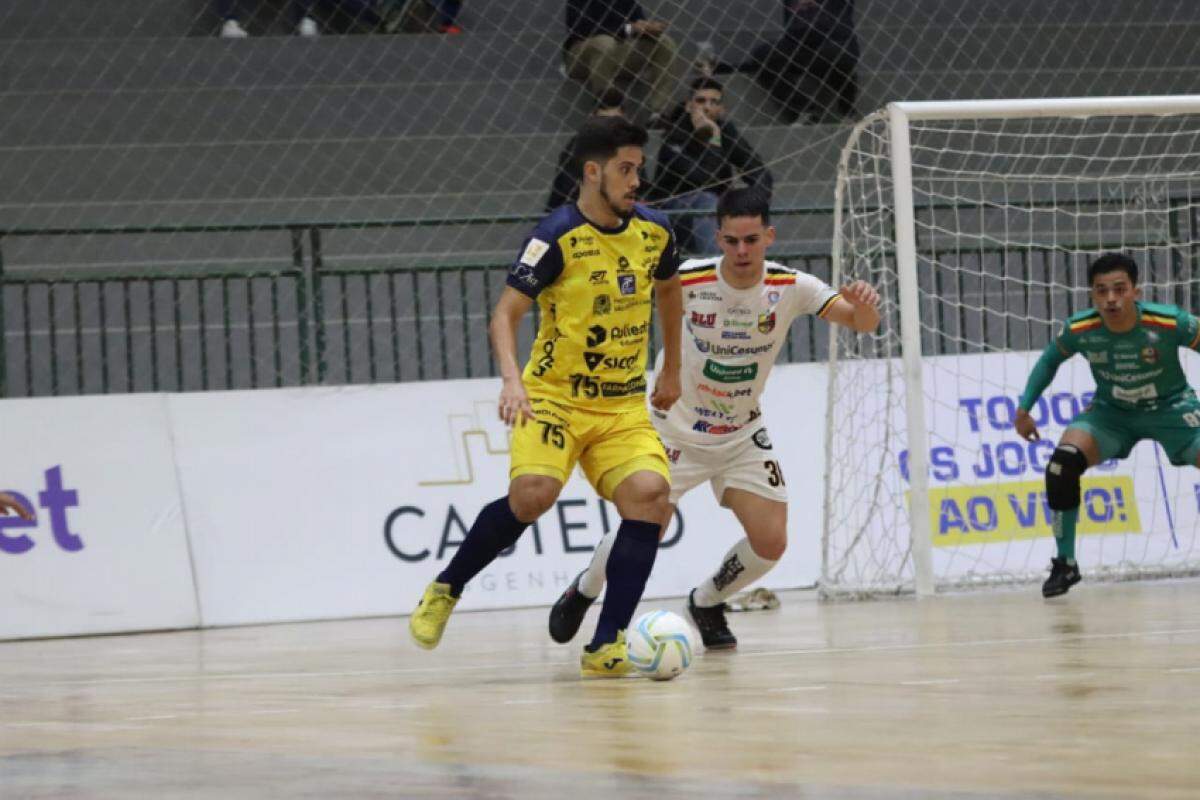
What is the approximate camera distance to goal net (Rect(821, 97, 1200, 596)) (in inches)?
440

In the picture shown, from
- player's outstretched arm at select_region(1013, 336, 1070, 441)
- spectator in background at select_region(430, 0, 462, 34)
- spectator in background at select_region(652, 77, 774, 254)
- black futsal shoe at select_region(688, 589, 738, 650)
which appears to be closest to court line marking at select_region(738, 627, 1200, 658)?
black futsal shoe at select_region(688, 589, 738, 650)

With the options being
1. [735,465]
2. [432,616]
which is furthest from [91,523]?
[432,616]

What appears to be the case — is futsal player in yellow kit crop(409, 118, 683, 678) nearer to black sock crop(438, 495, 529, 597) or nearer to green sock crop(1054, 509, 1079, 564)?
black sock crop(438, 495, 529, 597)

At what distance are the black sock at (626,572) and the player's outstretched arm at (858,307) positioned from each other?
1.37 m

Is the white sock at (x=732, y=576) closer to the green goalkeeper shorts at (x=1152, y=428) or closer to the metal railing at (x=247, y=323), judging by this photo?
the green goalkeeper shorts at (x=1152, y=428)

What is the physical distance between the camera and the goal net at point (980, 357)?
36.7ft

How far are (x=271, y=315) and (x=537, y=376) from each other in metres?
5.97

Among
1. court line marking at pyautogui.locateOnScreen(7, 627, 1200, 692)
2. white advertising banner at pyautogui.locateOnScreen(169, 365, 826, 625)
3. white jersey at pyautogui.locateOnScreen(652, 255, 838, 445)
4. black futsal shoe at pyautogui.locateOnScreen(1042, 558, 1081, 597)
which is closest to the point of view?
court line marking at pyautogui.locateOnScreen(7, 627, 1200, 692)

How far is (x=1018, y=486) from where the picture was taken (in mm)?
12125

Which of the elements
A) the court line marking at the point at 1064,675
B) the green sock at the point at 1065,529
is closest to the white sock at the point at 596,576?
the court line marking at the point at 1064,675

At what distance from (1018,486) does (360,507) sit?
13.3 ft

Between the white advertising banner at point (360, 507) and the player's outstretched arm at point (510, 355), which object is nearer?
the player's outstretched arm at point (510, 355)

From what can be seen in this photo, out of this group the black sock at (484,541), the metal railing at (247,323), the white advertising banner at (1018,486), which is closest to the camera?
the black sock at (484,541)

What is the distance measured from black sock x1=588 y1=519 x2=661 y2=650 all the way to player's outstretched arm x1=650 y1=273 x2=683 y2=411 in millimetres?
775
